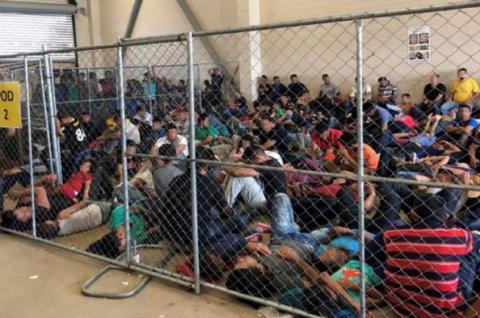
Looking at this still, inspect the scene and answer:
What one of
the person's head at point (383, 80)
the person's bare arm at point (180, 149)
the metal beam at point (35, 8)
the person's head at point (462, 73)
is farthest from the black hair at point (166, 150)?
the metal beam at point (35, 8)

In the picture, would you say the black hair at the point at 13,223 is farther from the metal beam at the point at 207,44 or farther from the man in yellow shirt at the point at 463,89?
the metal beam at the point at 207,44

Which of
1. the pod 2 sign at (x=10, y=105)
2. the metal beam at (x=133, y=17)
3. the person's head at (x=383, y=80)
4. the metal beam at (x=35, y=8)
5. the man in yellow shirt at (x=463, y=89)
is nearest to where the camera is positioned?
the pod 2 sign at (x=10, y=105)

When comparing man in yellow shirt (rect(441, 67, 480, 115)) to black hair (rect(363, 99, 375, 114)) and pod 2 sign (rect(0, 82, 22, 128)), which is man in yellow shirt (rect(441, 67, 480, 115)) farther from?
pod 2 sign (rect(0, 82, 22, 128))

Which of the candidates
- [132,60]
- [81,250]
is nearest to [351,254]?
[81,250]

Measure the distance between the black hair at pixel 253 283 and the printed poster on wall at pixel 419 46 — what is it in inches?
281

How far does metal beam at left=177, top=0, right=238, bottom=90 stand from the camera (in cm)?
1349

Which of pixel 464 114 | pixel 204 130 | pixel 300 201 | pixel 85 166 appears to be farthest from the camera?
pixel 204 130

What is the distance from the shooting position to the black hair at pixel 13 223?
Result: 5246 millimetres

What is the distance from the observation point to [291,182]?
5.64 m

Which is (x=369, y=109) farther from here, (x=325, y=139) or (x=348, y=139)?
(x=325, y=139)

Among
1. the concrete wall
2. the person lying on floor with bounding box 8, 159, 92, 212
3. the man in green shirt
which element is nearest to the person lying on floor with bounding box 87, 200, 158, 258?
the person lying on floor with bounding box 8, 159, 92, 212

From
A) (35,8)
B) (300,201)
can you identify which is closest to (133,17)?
(35,8)

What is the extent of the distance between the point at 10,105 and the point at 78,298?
2027mm

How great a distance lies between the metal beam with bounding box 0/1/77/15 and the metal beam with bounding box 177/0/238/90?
458 cm
